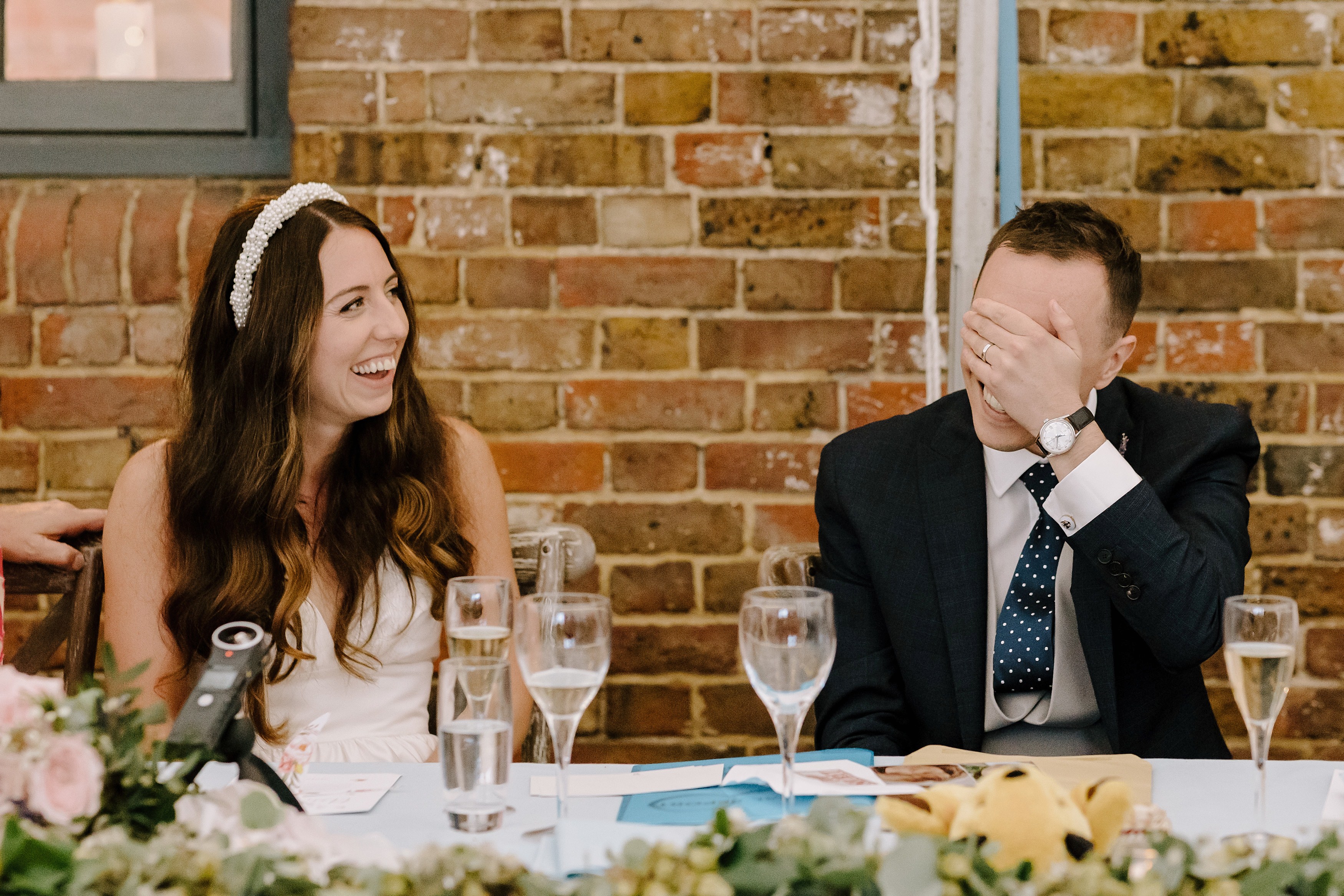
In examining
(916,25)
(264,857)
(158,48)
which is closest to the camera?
(264,857)

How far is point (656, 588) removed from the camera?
7.12 feet

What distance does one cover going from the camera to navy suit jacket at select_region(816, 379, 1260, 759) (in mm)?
1477

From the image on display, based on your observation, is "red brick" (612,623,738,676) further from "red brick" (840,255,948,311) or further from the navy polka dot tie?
the navy polka dot tie

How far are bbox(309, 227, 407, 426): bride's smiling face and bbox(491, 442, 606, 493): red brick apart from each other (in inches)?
18.1

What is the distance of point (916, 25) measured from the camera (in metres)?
2.10

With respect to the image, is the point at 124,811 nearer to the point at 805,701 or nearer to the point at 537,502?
the point at 805,701

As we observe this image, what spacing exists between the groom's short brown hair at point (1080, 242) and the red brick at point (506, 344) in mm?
803

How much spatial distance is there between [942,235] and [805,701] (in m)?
1.38

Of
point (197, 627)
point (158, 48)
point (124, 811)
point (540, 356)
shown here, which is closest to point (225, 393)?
point (197, 627)

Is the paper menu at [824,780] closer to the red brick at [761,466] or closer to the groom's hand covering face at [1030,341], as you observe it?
the groom's hand covering face at [1030,341]

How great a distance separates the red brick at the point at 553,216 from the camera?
2.13 m

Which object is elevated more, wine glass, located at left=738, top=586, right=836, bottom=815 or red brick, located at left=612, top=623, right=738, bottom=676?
wine glass, located at left=738, top=586, right=836, bottom=815

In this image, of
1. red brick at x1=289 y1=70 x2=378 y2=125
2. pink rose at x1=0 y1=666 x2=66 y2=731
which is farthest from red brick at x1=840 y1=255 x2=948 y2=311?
pink rose at x1=0 y1=666 x2=66 y2=731

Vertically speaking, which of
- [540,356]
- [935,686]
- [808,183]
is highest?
[808,183]
